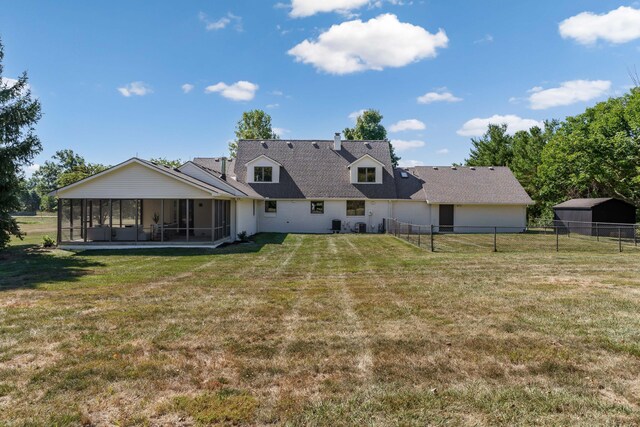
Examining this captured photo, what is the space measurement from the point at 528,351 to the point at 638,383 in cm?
110

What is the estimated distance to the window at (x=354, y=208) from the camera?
27016mm

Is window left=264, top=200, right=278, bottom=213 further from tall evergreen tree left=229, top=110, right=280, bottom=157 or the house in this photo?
tall evergreen tree left=229, top=110, right=280, bottom=157

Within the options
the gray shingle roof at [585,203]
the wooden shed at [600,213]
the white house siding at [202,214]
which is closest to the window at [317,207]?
the white house siding at [202,214]

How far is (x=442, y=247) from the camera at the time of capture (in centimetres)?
1695

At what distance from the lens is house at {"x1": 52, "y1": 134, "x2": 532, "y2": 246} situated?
22.4 meters

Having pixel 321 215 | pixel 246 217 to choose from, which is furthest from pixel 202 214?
pixel 321 215

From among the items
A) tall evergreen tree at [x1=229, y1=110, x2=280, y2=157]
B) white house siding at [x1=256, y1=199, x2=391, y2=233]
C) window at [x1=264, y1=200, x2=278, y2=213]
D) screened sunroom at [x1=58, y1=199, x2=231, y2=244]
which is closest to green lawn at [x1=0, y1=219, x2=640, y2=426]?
screened sunroom at [x1=58, y1=199, x2=231, y2=244]

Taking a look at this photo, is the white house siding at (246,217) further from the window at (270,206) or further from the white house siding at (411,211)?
the white house siding at (411,211)

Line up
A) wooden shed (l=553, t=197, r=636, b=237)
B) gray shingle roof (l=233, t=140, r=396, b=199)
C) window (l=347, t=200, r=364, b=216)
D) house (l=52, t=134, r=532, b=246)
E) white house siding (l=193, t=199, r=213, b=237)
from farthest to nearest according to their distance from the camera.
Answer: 1. gray shingle roof (l=233, t=140, r=396, b=199)
2. window (l=347, t=200, r=364, b=216)
3. wooden shed (l=553, t=197, r=636, b=237)
4. white house siding (l=193, t=199, r=213, b=237)
5. house (l=52, t=134, r=532, b=246)

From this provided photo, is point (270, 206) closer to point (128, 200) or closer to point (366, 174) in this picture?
point (366, 174)

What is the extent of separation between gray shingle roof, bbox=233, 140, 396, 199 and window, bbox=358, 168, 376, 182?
1.75 ft

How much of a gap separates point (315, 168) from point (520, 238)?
14.7 metres

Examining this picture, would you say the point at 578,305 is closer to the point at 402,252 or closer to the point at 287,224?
the point at 402,252

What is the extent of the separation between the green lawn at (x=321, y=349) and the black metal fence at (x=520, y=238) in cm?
686
